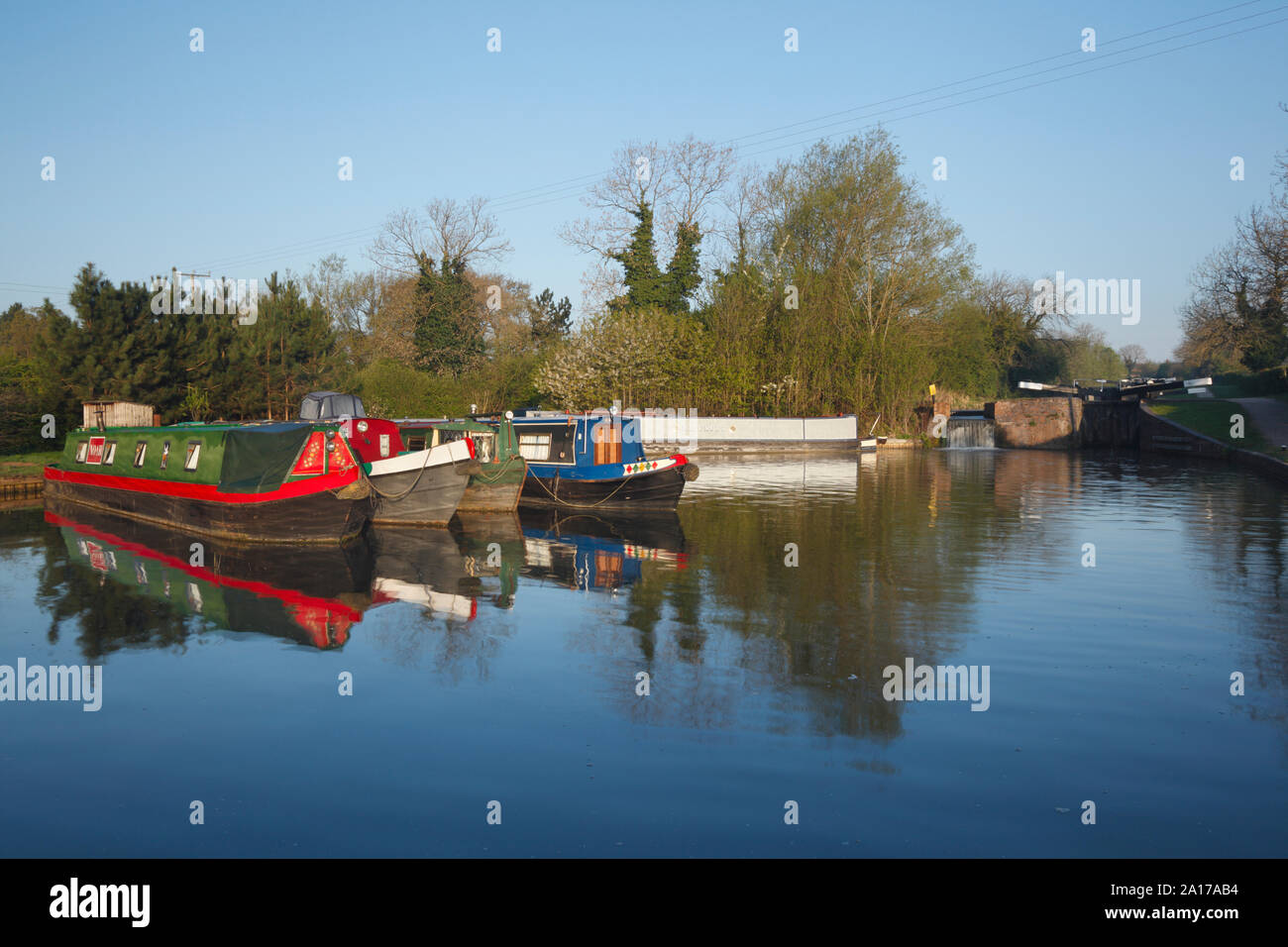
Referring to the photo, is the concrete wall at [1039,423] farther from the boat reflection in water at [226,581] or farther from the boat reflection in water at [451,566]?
the boat reflection in water at [226,581]

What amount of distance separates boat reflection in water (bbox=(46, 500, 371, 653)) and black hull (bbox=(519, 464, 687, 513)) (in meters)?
5.96

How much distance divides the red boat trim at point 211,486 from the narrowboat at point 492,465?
5.20 meters

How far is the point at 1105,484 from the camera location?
2739cm

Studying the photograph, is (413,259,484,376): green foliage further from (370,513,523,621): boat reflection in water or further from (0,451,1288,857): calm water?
(0,451,1288,857): calm water

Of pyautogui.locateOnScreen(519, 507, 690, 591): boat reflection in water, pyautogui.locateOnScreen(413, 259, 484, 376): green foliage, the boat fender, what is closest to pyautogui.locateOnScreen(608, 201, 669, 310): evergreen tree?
pyautogui.locateOnScreen(413, 259, 484, 376): green foliage

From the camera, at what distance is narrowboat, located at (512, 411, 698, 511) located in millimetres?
21359

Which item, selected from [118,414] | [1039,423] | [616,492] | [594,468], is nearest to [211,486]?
[594,468]

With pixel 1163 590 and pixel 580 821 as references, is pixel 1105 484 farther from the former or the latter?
pixel 580 821

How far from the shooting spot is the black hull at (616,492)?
69.8ft

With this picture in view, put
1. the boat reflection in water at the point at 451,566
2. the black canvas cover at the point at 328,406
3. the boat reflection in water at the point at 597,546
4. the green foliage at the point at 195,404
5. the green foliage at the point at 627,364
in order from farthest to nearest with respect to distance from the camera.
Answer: the green foliage at the point at 627,364, the green foliage at the point at 195,404, the black canvas cover at the point at 328,406, the boat reflection in water at the point at 597,546, the boat reflection in water at the point at 451,566

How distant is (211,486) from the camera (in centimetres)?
1808

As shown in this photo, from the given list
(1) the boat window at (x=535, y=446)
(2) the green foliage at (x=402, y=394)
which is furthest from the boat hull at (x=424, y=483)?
(2) the green foliage at (x=402, y=394)
